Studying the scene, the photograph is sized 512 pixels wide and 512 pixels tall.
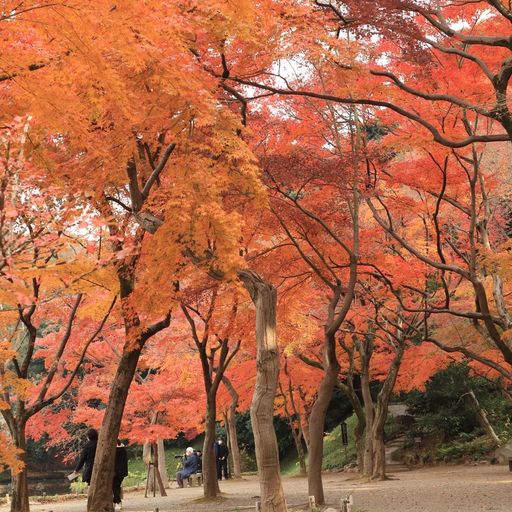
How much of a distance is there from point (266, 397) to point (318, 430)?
253cm

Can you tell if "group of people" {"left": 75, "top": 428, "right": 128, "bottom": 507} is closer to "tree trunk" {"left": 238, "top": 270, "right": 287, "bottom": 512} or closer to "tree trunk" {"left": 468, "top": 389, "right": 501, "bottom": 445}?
"tree trunk" {"left": 238, "top": 270, "right": 287, "bottom": 512}

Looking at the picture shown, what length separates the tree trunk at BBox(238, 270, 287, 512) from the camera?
929 cm

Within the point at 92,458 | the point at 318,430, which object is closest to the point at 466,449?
the point at 318,430

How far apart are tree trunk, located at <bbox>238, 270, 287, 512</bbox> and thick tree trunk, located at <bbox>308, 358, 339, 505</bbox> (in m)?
2.19

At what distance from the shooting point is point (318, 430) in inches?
464

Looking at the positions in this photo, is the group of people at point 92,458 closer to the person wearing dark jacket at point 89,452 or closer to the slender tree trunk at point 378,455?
the person wearing dark jacket at point 89,452

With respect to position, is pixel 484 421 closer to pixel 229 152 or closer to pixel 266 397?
pixel 266 397

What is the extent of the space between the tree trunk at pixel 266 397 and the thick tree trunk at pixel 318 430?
86.3 inches

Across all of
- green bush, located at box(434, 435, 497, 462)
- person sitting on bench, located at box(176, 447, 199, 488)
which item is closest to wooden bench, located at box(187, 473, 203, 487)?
person sitting on bench, located at box(176, 447, 199, 488)

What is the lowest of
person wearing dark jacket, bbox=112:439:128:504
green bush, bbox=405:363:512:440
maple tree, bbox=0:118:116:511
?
person wearing dark jacket, bbox=112:439:128:504

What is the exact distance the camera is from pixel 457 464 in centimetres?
2406

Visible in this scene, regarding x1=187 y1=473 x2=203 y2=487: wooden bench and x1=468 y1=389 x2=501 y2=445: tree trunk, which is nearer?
x1=468 y1=389 x2=501 y2=445: tree trunk

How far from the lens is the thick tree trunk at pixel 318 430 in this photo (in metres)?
11.8

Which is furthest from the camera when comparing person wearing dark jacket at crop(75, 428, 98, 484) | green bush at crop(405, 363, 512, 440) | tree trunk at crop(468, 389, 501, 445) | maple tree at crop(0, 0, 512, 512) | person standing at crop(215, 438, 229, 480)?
person standing at crop(215, 438, 229, 480)
